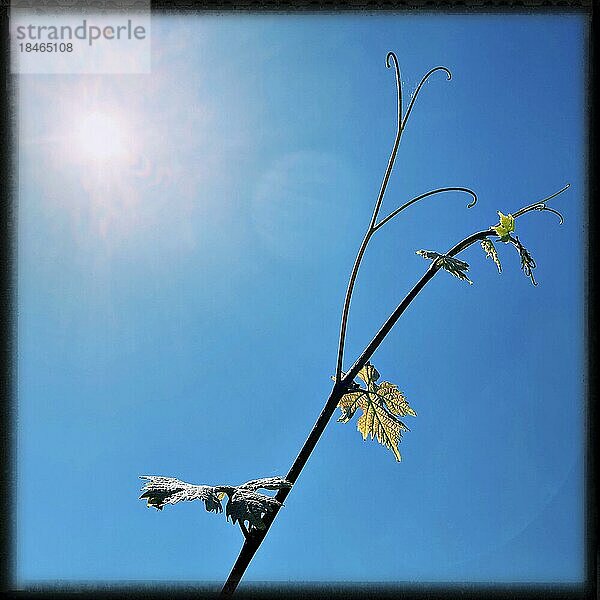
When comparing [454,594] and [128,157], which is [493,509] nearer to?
[454,594]

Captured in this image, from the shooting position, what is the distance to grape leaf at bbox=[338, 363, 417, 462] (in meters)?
1.03

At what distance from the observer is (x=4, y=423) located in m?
1.30

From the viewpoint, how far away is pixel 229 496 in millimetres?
933

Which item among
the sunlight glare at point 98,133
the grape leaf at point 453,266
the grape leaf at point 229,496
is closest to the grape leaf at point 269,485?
the grape leaf at point 229,496

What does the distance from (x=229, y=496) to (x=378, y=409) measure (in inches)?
9.6

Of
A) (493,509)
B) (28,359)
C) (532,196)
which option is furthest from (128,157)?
(493,509)

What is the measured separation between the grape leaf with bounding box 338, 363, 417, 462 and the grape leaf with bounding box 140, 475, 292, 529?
159 mm

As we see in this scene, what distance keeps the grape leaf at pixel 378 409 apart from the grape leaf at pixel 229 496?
0.16 meters

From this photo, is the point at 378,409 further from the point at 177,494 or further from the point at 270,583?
the point at 270,583

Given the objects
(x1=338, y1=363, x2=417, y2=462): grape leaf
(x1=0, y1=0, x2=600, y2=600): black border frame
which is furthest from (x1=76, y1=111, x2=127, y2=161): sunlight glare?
(x1=338, y1=363, x2=417, y2=462): grape leaf

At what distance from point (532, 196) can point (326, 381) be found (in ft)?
1.77

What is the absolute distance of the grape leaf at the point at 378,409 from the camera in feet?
3.38

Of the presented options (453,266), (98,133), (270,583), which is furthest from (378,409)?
(98,133)

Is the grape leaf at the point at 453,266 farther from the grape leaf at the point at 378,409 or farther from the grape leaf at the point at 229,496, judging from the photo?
the grape leaf at the point at 229,496
